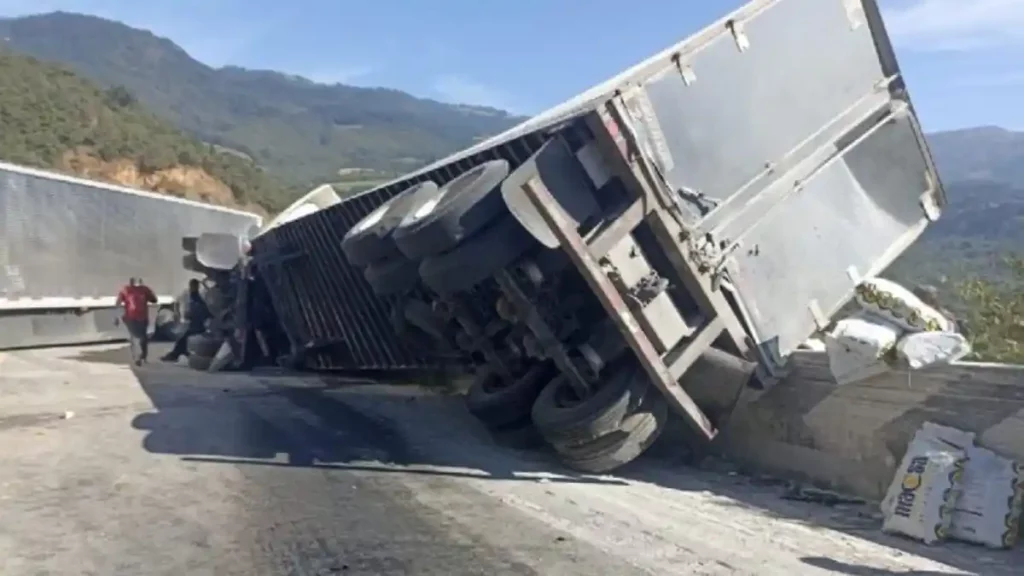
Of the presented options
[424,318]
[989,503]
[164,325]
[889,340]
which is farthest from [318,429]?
[164,325]

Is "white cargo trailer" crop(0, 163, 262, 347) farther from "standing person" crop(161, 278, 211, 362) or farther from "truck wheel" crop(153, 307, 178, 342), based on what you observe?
"standing person" crop(161, 278, 211, 362)

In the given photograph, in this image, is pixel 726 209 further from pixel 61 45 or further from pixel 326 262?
pixel 61 45

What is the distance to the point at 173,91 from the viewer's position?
161 m

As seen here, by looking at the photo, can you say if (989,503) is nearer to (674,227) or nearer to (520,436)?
(674,227)

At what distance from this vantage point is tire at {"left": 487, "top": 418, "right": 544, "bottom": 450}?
303 inches

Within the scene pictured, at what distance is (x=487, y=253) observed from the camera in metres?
6.51

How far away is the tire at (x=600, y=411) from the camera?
21.4ft

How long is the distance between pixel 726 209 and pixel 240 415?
473 cm

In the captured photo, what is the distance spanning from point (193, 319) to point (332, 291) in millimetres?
5071

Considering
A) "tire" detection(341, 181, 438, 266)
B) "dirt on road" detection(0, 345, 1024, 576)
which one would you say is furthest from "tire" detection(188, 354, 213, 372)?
"tire" detection(341, 181, 438, 266)

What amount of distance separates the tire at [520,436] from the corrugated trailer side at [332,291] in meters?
1.87

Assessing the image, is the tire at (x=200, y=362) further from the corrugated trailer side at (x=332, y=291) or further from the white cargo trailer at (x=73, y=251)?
the white cargo trailer at (x=73, y=251)

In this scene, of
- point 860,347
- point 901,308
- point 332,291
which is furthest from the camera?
point 332,291

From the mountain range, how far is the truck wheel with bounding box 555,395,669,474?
17.9 feet
